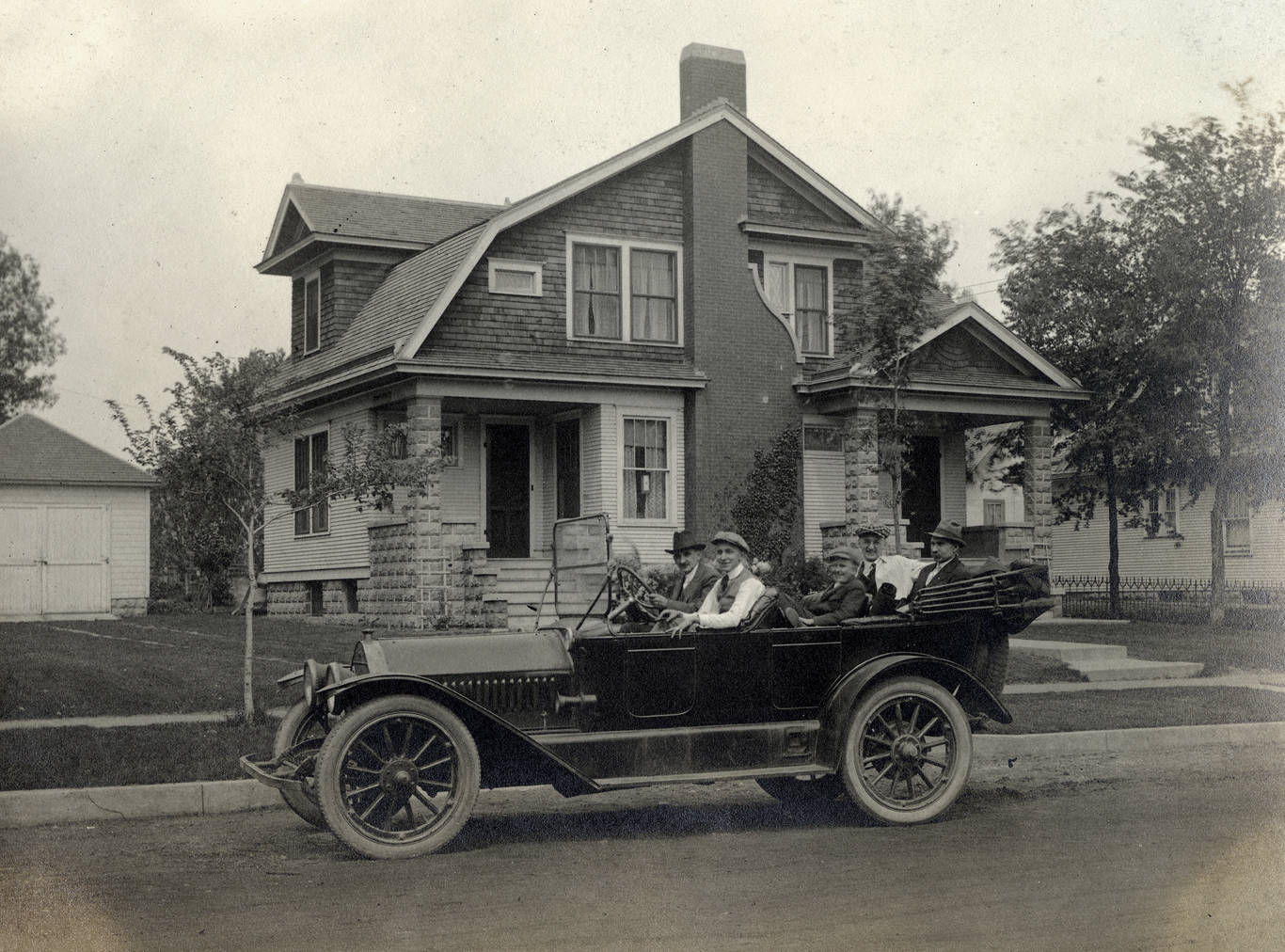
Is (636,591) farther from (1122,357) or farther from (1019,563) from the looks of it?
(1122,357)

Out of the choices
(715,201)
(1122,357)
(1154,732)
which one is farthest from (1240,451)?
(1154,732)

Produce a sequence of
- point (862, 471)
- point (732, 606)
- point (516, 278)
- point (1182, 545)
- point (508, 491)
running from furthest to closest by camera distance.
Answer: point (1182, 545) < point (508, 491) < point (862, 471) < point (516, 278) < point (732, 606)

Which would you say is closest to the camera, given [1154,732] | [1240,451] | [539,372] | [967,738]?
[967,738]

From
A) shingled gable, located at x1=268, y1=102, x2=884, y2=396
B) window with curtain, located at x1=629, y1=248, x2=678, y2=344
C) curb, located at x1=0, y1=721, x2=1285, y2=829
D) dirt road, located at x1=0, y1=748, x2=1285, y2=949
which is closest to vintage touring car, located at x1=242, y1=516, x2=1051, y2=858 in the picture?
dirt road, located at x1=0, y1=748, x2=1285, y2=949

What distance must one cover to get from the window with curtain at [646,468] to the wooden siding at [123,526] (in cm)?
999

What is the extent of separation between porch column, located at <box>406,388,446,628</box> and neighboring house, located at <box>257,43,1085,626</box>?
0.11 feet

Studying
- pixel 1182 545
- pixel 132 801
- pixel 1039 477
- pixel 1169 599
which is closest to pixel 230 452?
pixel 132 801

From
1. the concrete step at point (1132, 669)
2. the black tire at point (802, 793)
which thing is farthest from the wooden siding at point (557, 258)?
the black tire at point (802, 793)

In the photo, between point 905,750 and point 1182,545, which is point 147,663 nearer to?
point 905,750

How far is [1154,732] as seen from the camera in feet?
40.4

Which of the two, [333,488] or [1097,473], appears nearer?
[333,488]

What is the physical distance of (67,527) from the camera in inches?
1033

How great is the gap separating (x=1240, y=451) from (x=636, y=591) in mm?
20355

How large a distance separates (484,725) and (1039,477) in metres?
19.2
